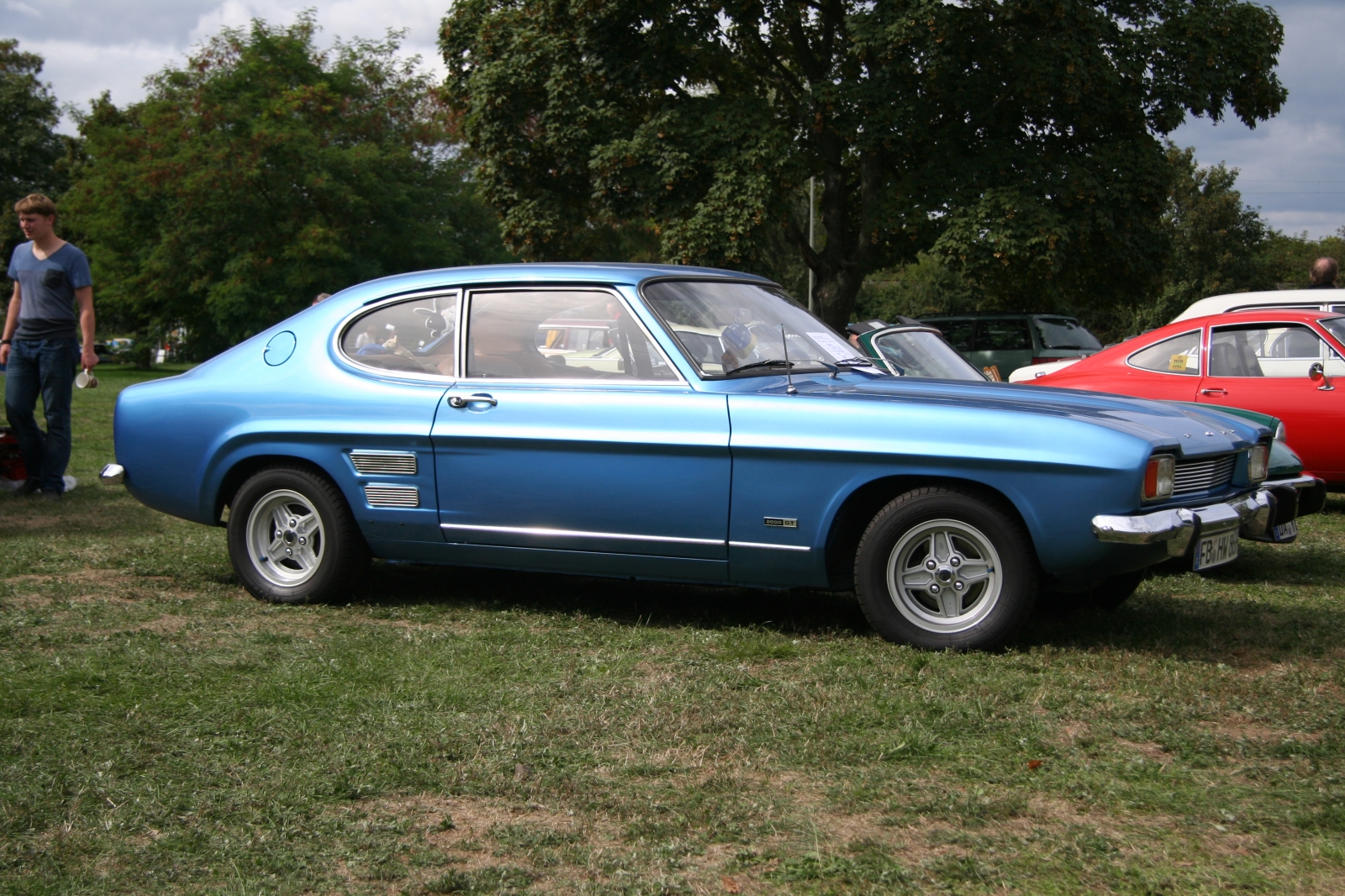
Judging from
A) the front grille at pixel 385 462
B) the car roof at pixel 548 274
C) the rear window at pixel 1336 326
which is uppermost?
the car roof at pixel 548 274

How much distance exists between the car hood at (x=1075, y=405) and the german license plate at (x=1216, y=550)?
33 cm

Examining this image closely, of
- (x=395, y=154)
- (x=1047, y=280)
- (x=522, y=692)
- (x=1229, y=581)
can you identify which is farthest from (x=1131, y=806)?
(x=395, y=154)

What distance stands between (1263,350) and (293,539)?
21.9 ft

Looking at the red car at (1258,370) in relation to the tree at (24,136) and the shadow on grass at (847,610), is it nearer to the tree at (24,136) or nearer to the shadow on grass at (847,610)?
the shadow on grass at (847,610)

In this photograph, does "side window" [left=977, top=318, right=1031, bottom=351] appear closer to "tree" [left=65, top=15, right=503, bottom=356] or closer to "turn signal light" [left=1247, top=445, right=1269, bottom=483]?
"turn signal light" [left=1247, top=445, right=1269, bottom=483]

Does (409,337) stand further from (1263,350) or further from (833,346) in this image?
(1263,350)

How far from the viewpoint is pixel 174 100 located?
3938 cm

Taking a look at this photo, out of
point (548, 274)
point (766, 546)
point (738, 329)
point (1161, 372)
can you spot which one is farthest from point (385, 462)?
point (1161, 372)

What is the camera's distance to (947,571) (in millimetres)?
4793

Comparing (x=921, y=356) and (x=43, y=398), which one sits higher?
(x=921, y=356)

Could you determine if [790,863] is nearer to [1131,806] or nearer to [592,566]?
[1131,806]

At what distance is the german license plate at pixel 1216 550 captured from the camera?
479 centimetres

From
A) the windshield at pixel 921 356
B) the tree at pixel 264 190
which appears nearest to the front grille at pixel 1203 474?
the windshield at pixel 921 356

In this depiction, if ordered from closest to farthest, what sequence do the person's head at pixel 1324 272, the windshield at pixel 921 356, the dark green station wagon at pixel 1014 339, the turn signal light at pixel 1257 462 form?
the turn signal light at pixel 1257 462 → the windshield at pixel 921 356 → the person's head at pixel 1324 272 → the dark green station wagon at pixel 1014 339
